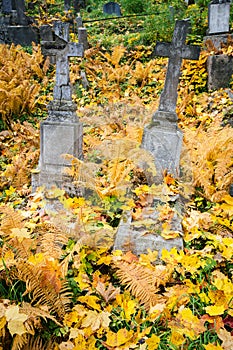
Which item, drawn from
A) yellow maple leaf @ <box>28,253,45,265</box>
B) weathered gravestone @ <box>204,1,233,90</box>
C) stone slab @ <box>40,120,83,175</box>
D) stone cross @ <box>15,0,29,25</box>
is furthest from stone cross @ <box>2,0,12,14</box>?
yellow maple leaf @ <box>28,253,45,265</box>

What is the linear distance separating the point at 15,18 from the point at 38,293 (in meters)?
9.21

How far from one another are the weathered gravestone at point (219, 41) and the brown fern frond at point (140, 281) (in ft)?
16.7

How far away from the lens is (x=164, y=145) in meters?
4.08

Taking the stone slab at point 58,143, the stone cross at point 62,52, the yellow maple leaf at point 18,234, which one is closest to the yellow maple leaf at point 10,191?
the stone slab at point 58,143

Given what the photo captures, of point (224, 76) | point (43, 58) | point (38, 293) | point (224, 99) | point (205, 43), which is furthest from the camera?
point (43, 58)

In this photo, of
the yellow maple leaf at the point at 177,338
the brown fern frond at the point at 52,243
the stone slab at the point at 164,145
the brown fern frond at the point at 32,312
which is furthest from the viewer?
the stone slab at the point at 164,145

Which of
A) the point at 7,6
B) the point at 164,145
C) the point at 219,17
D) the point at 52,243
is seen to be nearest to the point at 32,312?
the point at 52,243

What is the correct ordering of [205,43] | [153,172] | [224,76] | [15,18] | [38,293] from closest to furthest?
1. [38,293]
2. [153,172]
3. [224,76]
4. [205,43]
5. [15,18]

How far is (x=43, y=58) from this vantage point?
8805mm

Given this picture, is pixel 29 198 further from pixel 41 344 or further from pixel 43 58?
pixel 43 58

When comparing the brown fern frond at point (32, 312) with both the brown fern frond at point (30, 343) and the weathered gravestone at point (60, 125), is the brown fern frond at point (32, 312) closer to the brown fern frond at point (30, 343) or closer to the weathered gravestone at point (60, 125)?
the brown fern frond at point (30, 343)

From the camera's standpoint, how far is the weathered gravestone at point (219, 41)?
6705 millimetres

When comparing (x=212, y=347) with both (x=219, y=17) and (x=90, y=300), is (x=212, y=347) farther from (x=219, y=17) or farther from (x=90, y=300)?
(x=219, y=17)

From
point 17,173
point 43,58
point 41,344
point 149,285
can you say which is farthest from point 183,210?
point 43,58
